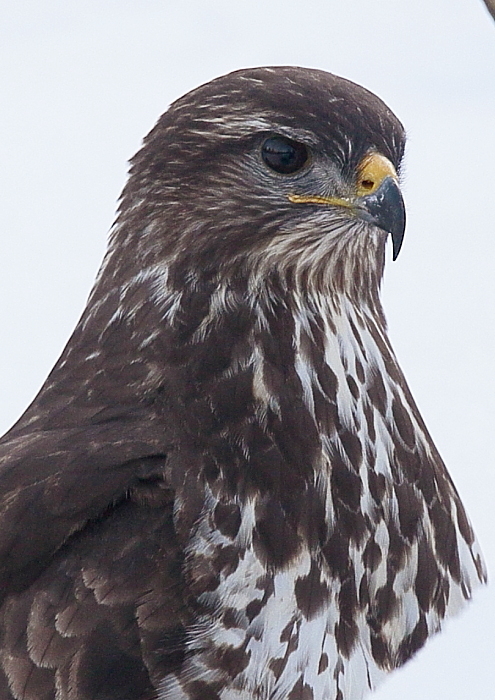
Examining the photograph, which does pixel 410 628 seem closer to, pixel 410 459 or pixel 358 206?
pixel 410 459

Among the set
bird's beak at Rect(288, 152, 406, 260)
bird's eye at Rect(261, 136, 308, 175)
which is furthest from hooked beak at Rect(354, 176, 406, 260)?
bird's eye at Rect(261, 136, 308, 175)

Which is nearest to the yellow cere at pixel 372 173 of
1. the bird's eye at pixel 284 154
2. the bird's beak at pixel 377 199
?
the bird's beak at pixel 377 199

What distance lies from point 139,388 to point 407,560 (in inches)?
27.0

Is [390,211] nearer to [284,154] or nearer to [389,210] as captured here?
[389,210]

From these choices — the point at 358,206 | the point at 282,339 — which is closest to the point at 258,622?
the point at 282,339

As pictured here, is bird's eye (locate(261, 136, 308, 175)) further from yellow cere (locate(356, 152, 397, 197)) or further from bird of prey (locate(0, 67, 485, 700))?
yellow cere (locate(356, 152, 397, 197))

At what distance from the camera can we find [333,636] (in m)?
3.28

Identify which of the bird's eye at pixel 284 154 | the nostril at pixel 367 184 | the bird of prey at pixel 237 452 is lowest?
the bird of prey at pixel 237 452

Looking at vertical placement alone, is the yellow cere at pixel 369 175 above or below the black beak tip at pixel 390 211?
above

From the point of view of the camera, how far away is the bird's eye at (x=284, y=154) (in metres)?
3.35

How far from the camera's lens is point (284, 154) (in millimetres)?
3359

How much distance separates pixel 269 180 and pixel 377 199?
261 millimetres

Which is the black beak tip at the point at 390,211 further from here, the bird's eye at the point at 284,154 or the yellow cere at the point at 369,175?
the bird's eye at the point at 284,154

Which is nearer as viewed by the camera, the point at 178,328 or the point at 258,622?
the point at 258,622
